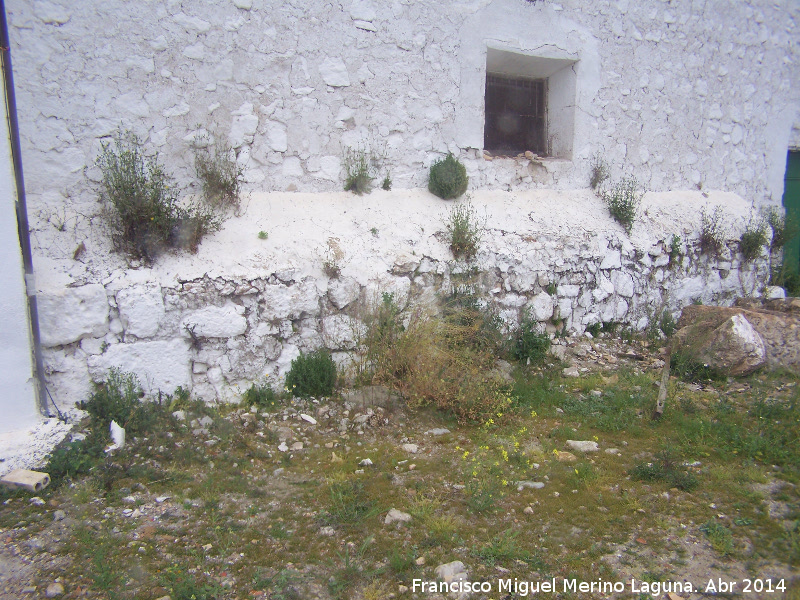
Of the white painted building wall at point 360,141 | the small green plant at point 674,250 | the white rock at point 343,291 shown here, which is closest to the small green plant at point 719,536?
the white painted building wall at point 360,141

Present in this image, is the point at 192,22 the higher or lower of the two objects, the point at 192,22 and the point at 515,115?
the higher

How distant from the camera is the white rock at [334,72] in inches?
200

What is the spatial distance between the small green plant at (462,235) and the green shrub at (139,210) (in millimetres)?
2313

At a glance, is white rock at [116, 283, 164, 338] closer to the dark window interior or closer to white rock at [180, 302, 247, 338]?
white rock at [180, 302, 247, 338]

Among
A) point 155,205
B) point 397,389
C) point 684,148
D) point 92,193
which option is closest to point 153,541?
point 397,389

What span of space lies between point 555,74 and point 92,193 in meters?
5.60

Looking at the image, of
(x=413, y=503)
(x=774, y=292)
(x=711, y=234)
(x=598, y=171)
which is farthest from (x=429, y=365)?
(x=774, y=292)

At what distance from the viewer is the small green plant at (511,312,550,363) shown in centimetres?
530

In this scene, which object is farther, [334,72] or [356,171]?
[356,171]

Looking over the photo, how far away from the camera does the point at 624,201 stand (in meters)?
6.36

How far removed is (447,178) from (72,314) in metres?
3.71

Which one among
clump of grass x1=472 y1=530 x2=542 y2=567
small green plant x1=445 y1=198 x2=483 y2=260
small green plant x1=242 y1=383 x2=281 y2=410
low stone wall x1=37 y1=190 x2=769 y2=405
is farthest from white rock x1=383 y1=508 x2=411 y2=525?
small green plant x1=445 y1=198 x2=483 y2=260

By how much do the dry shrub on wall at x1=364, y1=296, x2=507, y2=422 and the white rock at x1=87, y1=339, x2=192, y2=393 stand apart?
153 cm

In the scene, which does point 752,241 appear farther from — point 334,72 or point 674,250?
point 334,72
